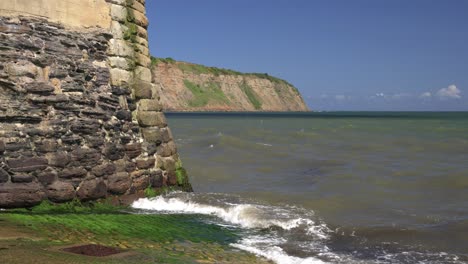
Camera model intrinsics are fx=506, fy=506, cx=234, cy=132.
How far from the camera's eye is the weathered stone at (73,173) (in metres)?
8.30

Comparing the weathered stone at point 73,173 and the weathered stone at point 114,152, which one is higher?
the weathered stone at point 114,152

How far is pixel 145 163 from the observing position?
32.3ft

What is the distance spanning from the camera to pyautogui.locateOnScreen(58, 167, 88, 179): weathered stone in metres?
8.30

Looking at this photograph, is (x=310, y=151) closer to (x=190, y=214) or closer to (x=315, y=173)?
(x=315, y=173)

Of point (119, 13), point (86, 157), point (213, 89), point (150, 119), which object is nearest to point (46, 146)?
point (86, 157)

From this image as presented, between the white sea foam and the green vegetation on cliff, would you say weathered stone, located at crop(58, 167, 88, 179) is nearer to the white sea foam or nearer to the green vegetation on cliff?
the white sea foam

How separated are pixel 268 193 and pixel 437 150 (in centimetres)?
1287

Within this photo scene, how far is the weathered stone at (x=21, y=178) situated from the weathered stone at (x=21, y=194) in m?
0.05

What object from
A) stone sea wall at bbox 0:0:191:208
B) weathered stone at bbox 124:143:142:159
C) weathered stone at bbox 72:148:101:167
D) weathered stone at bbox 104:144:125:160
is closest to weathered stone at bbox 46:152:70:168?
stone sea wall at bbox 0:0:191:208

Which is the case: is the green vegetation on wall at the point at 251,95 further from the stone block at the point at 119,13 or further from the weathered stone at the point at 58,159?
the weathered stone at the point at 58,159

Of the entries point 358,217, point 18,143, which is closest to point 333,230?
point 358,217

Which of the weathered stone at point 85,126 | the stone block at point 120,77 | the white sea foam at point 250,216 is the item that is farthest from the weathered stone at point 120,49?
the white sea foam at point 250,216

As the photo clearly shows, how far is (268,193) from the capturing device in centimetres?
1236

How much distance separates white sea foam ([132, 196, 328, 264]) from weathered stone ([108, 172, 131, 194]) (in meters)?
0.37
